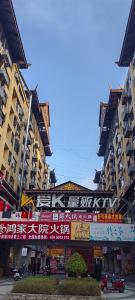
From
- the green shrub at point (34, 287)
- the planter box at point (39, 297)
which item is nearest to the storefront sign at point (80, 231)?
the green shrub at point (34, 287)

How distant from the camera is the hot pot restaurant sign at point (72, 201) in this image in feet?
168

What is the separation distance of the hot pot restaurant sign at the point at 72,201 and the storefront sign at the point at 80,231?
15135mm

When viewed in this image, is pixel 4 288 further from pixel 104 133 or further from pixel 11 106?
pixel 104 133

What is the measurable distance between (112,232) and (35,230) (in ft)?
28.9

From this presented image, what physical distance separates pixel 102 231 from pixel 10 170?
66.7ft

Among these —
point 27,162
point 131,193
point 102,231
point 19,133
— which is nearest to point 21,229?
point 102,231

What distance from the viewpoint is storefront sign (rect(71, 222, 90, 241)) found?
35.0 meters

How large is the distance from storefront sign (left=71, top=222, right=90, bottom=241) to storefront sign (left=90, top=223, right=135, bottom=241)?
58 centimetres

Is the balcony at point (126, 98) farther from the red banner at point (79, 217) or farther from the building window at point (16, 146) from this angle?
the red banner at point (79, 217)

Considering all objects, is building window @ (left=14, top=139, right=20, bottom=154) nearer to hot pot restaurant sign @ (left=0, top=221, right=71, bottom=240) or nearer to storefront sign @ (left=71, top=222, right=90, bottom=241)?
hot pot restaurant sign @ (left=0, top=221, right=71, bottom=240)

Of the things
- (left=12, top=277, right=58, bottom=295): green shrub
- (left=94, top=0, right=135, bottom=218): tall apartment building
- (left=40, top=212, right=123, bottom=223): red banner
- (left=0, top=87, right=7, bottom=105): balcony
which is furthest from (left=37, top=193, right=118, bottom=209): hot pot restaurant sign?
(left=12, top=277, right=58, bottom=295): green shrub

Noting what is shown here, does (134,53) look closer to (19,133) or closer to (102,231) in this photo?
(19,133)

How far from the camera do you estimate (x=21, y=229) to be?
35.2 m

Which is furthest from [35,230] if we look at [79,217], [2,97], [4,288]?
[2,97]
